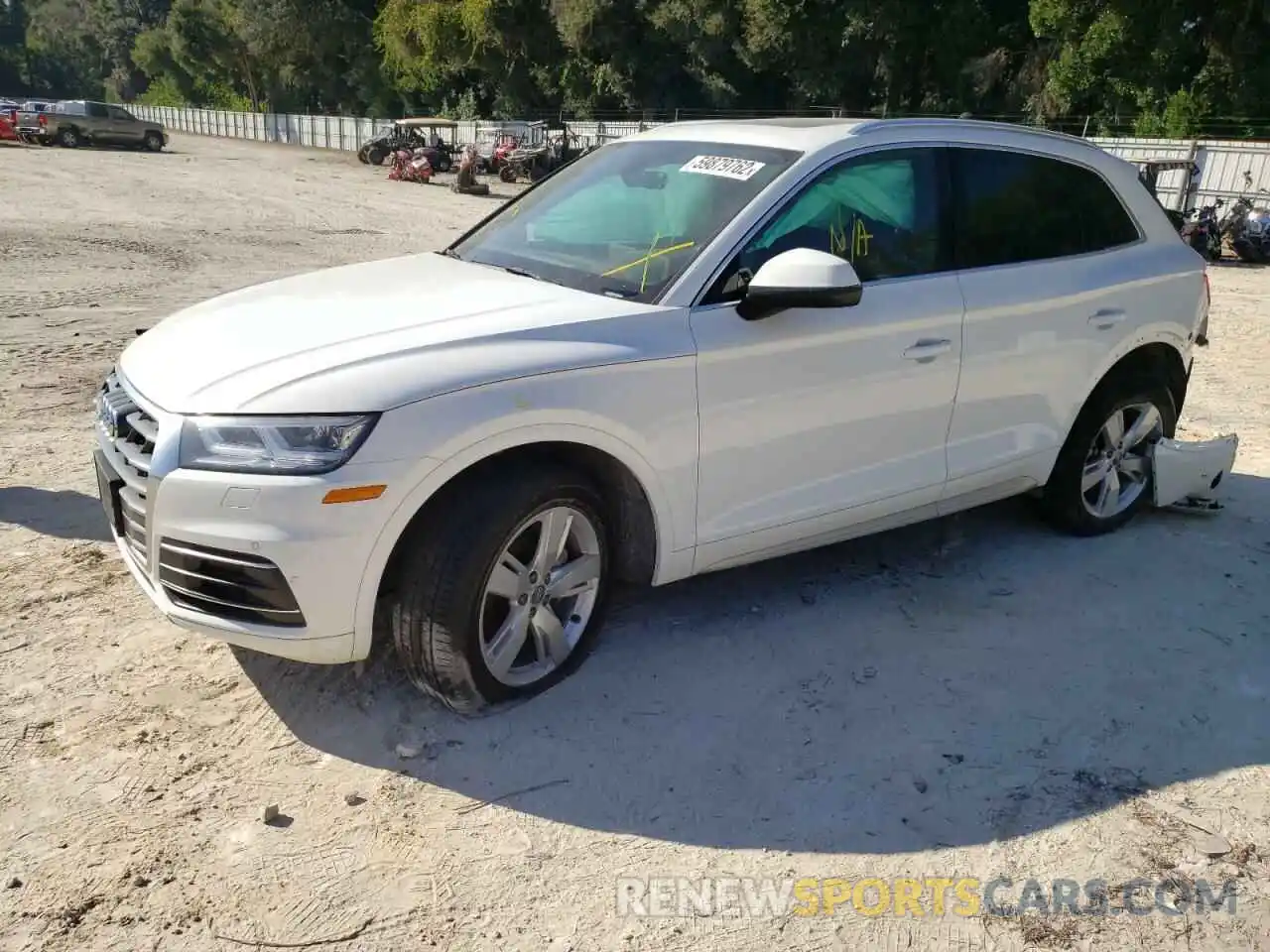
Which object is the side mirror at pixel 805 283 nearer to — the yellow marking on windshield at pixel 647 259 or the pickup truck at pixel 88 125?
the yellow marking on windshield at pixel 647 259

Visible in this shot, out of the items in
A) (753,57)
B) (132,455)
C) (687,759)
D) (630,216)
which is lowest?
(687,759)

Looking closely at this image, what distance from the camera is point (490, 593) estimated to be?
3.31 metres

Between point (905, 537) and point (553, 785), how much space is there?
2.50 meters

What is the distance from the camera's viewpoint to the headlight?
2898 millimetres

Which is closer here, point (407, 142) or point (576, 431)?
point (576, 431)

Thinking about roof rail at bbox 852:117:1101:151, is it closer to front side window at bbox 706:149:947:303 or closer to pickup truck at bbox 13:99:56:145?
front side window at bbox 706:149:947:303

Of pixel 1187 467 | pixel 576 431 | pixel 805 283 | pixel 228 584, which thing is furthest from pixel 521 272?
pixel 1187 467

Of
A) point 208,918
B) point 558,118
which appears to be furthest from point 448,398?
point 558,118

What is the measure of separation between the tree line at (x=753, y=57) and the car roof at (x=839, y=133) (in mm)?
26339

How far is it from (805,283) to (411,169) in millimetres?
28160

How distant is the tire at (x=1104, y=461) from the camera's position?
16.0ft

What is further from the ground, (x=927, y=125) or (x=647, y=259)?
(x=927, y=125)

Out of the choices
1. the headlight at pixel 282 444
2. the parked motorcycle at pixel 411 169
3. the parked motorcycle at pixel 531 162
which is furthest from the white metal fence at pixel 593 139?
the headlight at pixel 282 444

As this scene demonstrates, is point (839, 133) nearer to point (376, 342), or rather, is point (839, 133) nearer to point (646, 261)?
point (646, 261)
